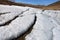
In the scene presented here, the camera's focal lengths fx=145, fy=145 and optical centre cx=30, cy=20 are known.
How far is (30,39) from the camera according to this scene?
2.59 ft

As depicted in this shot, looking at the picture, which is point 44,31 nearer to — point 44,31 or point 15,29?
point 44,31

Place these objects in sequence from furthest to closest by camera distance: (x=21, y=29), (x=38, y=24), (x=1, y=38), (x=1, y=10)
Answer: (x=1, y=10)
(x=38, y=24)
(x=21, y=29)
(x=1, y=38)

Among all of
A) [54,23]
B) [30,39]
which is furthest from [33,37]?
[54,23]

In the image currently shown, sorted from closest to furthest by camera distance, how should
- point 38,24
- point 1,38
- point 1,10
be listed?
point 1,38, point 38,24, point 1,10

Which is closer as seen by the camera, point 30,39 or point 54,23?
point 30,39

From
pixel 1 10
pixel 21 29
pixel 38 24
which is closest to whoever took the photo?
pixel 21 29

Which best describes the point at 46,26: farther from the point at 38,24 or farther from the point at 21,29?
the point at 21,29

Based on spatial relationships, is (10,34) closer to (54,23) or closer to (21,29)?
Answer: (21,29)

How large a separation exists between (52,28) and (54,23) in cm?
10

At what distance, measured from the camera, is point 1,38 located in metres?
0.74

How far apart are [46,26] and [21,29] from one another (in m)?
0.18

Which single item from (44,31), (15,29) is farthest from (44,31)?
(15,29)

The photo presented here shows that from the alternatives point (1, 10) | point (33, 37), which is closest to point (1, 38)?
point (33, 37)

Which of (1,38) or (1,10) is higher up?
(1,38)
